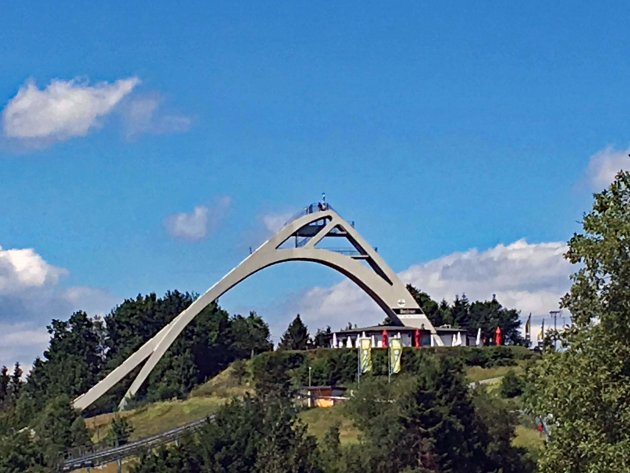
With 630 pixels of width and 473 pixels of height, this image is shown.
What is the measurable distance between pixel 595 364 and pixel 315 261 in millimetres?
60591

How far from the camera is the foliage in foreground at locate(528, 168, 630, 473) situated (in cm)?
1867

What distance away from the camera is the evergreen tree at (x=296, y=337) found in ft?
289

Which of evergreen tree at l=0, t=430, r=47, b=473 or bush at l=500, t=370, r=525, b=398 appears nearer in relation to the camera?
evergreen tree at l=0, t=430, r=47, b=473

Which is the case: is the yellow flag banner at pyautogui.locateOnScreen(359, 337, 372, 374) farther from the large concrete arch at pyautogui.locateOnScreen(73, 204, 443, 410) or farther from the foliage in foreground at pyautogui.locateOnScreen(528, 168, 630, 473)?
the foliage in foreground at pyautogui.locateOnScreen(528, 168, 630, 473)

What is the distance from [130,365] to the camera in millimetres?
79938

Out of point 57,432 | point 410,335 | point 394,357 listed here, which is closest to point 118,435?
point 57,432

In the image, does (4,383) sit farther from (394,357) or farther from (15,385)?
(394,357)

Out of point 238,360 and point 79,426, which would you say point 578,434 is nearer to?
point 79,426

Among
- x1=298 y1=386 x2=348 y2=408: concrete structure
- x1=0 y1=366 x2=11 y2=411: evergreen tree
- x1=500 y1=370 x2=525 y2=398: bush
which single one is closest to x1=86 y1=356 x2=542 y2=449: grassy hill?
x1=298 y1=386 x2=348 y2=408: concrete structure

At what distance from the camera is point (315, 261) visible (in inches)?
3123

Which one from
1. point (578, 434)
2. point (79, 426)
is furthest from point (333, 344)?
point (578, 434)

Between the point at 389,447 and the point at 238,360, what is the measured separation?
38.8 metres

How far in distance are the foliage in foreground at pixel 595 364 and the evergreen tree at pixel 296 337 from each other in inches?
2665

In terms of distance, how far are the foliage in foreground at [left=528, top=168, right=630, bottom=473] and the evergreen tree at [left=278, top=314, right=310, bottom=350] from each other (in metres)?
67.7
